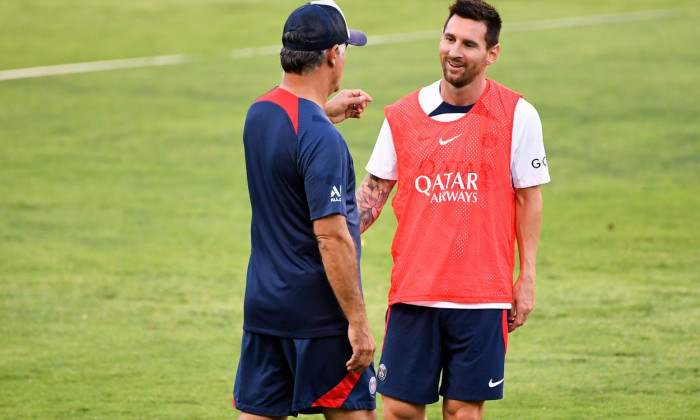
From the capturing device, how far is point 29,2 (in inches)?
909

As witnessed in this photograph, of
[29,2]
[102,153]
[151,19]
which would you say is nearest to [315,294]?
[102,153]

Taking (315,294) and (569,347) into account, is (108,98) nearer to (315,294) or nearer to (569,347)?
(569,347)

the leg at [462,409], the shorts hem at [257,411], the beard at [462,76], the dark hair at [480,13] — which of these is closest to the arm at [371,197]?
the beard at [462,76]

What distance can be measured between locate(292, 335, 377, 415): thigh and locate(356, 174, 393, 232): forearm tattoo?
2.85 feet

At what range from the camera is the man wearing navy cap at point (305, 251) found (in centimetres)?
434

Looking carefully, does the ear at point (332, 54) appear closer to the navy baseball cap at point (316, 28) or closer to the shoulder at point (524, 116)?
the navy baseball cap at point (316, 28)

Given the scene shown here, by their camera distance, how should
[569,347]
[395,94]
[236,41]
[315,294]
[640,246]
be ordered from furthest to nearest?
[236,41] → [395,94] → [640,246] → [569,347] → [315,294]

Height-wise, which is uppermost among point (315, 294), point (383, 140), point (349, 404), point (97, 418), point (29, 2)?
point (29, 2)

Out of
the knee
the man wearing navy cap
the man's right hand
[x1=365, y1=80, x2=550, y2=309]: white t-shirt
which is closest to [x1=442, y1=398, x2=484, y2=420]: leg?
the knee

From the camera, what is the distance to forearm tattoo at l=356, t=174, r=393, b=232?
5238 millimetres

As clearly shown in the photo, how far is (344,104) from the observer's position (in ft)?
16.7

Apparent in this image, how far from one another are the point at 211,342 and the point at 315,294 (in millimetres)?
3738

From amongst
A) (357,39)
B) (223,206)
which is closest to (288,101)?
(357,39)

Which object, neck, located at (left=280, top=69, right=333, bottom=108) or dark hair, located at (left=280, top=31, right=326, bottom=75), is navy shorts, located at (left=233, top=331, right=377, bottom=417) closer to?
neck, located at (left=280, top=69, right=333, bottom=108)
